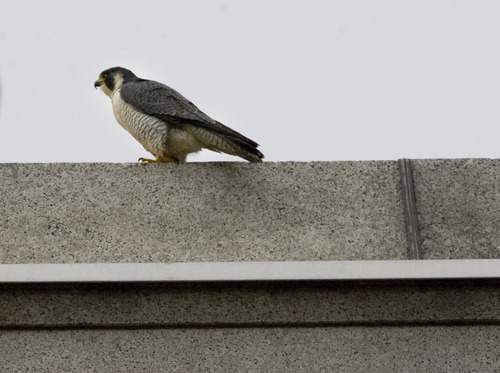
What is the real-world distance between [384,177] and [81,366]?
142 cm

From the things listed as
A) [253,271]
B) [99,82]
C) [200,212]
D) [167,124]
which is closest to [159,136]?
[167,124]

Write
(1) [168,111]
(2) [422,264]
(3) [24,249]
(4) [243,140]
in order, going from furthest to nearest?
1. (1) [168,111]
2. (4) [243,140]
3. (3) [24,249]
4. (2) [422,264]

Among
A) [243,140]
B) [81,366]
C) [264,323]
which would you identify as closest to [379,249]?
[264,323]

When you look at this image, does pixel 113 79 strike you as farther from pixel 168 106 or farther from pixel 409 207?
pixel 409 207

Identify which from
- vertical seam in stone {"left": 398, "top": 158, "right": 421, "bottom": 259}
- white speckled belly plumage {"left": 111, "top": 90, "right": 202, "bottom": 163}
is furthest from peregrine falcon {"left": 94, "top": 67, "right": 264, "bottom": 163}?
vertical seam in stone {"left": 398, "top": 158, "right": 421, "bottom": 259}

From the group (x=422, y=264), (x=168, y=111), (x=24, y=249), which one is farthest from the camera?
(x=168, y=111)

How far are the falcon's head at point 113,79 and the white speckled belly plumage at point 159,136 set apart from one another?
0.44 metres

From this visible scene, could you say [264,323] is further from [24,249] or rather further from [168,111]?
[168,111]

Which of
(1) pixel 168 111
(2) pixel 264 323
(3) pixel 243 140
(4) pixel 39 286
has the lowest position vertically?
(2) pixel 264 323

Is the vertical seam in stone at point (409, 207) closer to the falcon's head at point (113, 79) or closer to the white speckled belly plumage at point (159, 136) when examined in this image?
the white speckled belly plumage at point (159, 136)

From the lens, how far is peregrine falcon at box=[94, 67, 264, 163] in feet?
11.9

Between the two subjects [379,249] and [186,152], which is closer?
[379,249]

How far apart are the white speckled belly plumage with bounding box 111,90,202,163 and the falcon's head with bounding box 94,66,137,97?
444 millimetres

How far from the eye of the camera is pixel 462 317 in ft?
9.46
